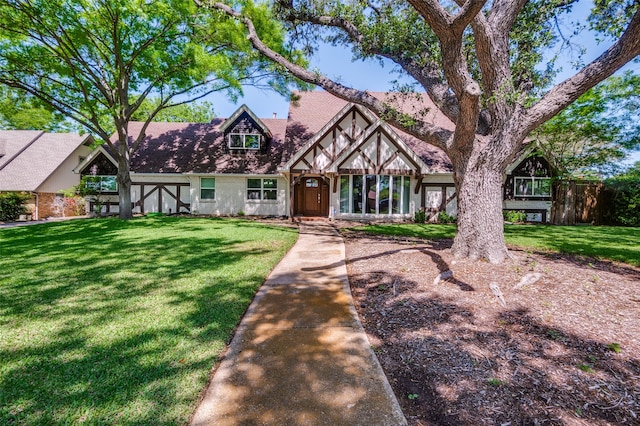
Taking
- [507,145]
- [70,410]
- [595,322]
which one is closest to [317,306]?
[70,410]

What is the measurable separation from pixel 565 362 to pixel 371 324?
1.93 m

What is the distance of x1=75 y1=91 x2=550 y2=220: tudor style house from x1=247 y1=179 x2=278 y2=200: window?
A: 0.06m

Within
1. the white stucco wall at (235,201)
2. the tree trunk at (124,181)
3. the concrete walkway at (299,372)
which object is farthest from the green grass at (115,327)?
the white stucco wall at (235,201)

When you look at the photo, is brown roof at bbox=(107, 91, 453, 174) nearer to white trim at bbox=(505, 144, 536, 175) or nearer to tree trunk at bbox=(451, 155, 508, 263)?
white trim at bbox=(505, 144, 536, 175)

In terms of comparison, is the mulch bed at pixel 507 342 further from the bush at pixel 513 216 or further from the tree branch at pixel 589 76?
the bush at pixel 513 216

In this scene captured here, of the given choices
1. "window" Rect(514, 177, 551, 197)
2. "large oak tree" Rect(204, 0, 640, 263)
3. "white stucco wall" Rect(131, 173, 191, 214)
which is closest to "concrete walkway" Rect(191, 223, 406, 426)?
"large oak tree" Rect(204, 0, 640, 263)

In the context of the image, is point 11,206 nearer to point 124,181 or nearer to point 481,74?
point 124,181

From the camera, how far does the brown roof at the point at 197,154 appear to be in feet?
56.9

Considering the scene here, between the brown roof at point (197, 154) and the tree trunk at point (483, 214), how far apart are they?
12.8 meters

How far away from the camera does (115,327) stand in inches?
131

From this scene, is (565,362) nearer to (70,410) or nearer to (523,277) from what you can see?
(523,277)

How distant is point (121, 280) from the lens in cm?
503

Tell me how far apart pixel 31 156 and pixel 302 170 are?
21007 mm

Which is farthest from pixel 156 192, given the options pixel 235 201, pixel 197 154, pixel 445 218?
pixel 445 218
